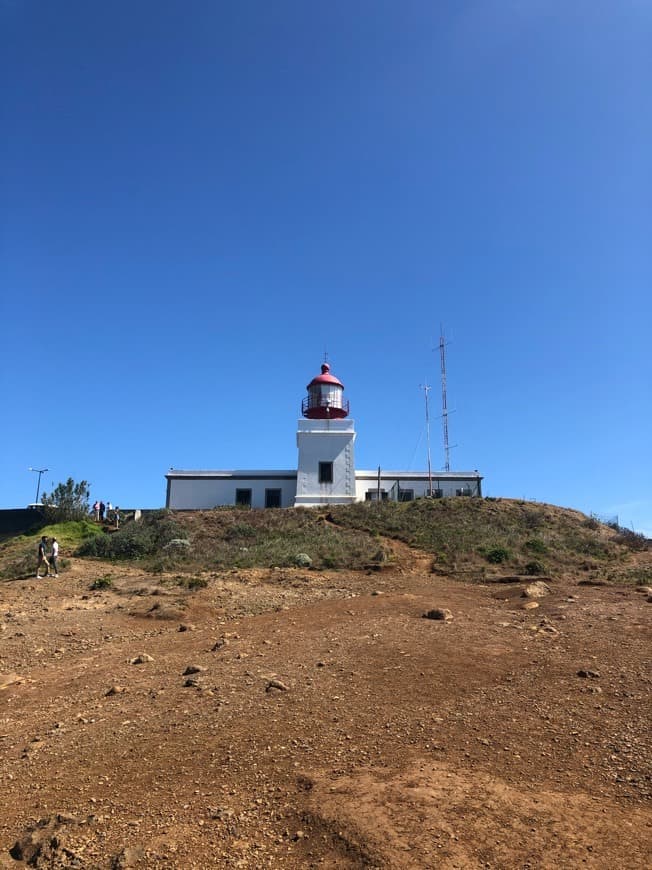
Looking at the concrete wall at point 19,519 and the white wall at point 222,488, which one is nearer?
the concrete wall at point 19,519

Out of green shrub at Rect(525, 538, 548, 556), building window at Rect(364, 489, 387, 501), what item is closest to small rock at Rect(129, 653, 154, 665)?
green shrub at Rect(525, 538, 548, 556)

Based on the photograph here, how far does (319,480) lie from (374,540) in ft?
37.8

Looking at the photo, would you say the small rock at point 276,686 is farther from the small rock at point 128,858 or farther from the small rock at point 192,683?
the small rock at point 128,858

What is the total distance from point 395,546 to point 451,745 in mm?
18198

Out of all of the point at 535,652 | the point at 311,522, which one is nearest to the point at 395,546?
the point at 311,522

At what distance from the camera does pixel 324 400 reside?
3853cm

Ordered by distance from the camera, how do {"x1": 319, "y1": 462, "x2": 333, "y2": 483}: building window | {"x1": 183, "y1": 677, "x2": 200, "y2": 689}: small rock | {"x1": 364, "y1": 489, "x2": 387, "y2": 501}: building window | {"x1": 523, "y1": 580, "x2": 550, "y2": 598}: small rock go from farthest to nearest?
{"x1": 364, "y1": 489, "x2": 387, "y2": 501}: building window → {"x1": 319, "y1": 462, "x2": 333, "y2": 483}: building window → {"x1": 523, "y1": 580, "x2": 550, "y2": 598}: small rock → {"x1": 183, "y1": 677, "x2": 200, "y2": 689}: small rock

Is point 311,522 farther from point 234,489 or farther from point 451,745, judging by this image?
point 451,745

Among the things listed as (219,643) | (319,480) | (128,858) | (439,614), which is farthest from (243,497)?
(128,858)

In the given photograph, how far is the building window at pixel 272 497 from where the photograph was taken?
121ft

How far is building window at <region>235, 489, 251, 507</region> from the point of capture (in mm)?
36906

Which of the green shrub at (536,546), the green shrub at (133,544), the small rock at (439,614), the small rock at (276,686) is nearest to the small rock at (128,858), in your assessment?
the small rock at (276,686)

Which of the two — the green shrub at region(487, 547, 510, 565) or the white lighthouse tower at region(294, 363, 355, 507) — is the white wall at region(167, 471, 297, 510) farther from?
the green shrub at region(487, 547, 510, 565)

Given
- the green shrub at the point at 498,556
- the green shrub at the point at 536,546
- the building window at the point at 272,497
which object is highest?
the building window at the point at 272,497
